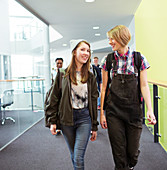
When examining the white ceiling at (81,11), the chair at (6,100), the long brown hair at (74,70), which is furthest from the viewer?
the white ceiling at (81,11)

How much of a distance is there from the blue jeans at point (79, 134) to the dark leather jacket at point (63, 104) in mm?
60

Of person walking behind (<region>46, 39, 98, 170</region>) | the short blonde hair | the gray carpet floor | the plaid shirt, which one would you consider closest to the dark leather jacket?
person walking behind (<region>46, 39, 98, 170</region>)

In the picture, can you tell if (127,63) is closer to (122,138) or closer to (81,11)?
(122,138)

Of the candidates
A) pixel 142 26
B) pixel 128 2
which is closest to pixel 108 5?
pixel 128 2

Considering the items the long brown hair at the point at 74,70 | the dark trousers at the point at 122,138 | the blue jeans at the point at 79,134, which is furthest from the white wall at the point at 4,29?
the dark trousers at the point at 122,138

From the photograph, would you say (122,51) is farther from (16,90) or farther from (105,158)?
(16,90)

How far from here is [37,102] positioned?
19.1 feet

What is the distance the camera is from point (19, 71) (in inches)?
176

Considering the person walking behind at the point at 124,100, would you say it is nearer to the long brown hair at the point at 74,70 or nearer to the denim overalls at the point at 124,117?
the denim overalls at the point at 124,117

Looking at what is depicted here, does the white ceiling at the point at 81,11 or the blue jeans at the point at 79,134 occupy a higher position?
the white ceiling at the point at 81,11

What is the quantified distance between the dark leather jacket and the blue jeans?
0.06 m

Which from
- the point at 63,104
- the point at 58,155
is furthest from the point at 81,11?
the point at 63,104

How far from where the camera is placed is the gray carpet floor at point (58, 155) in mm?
2711

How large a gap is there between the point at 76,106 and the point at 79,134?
255mm
